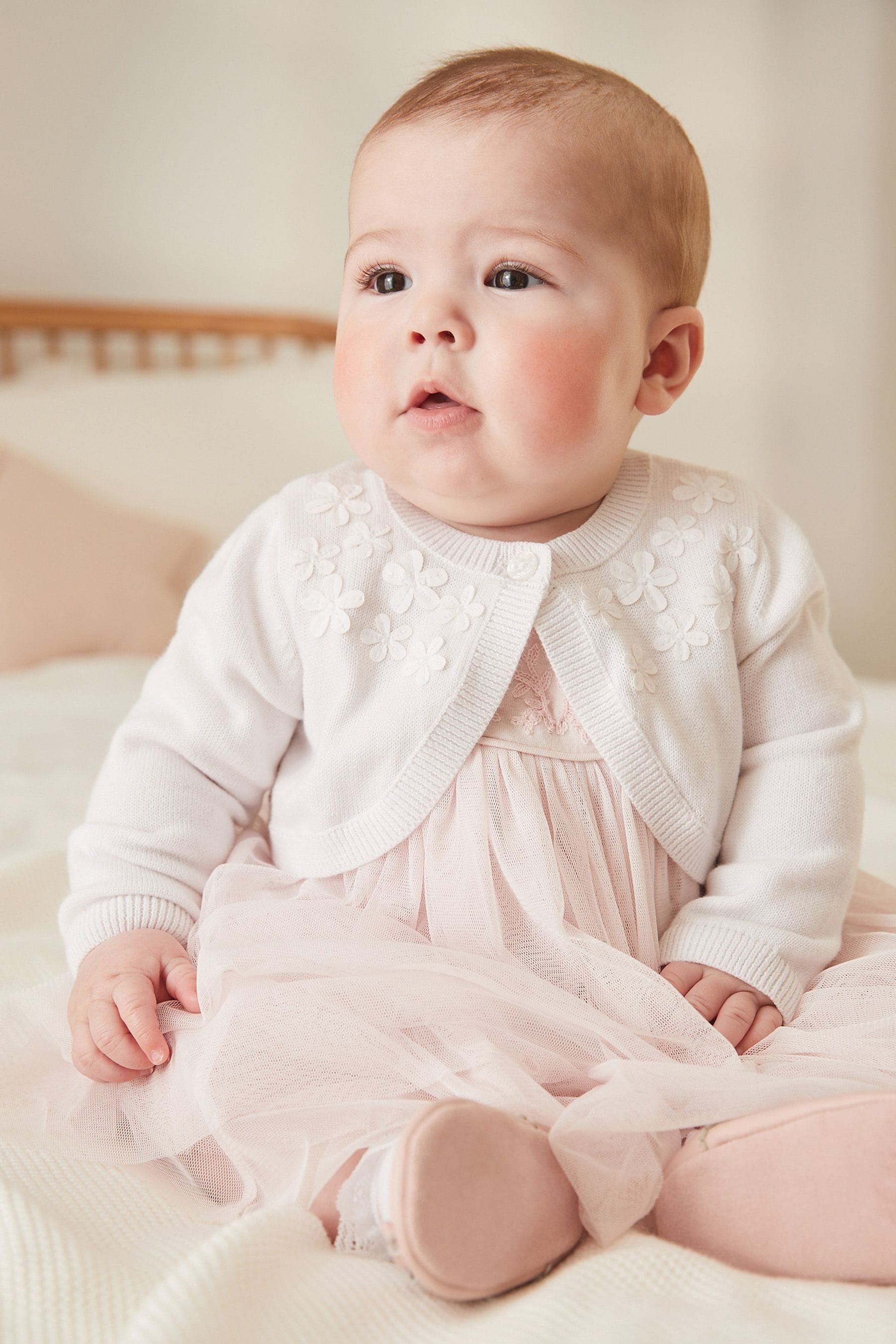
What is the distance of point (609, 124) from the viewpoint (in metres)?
0.79

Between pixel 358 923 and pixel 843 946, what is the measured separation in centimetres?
35

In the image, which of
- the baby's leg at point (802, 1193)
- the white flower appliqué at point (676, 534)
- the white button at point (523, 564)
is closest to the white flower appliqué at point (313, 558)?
the white button at point (523, 564)

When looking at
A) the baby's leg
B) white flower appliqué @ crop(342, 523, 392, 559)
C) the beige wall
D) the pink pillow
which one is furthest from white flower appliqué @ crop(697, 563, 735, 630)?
the beige wall

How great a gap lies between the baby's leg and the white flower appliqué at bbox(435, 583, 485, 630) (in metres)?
0.36

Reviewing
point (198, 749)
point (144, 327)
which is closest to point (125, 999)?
point (198, 749)

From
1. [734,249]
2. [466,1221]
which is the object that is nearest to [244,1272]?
[466,1221]

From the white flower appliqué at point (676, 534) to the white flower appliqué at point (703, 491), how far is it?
0.05 feet

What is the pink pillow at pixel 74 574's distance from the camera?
1802 mm

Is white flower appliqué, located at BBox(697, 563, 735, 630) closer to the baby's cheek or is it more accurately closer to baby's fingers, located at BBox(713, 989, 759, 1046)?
the baby's cheek

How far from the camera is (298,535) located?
2.82 ft

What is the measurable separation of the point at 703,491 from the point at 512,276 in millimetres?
223

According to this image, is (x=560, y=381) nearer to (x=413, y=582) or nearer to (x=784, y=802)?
(x=413, y=582)

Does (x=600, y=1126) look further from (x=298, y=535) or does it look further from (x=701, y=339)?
(x=701, y=339)

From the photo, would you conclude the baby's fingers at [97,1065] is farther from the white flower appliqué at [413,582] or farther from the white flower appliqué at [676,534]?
the white flower appliqué at [676,534]
